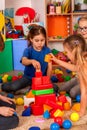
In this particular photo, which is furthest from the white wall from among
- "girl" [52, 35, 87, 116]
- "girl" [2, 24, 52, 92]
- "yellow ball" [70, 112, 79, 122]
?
"yellow ball" [70, 112, 79, 122]

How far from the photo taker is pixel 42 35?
183 cm

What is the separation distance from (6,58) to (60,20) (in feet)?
2.37

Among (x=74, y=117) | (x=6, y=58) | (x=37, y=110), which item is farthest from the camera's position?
(x=6, y=58)

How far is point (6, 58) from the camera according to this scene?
2.63 m

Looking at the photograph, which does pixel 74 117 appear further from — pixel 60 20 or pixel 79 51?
pixel 60 20

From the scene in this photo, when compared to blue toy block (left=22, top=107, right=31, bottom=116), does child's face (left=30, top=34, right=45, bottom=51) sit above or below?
above

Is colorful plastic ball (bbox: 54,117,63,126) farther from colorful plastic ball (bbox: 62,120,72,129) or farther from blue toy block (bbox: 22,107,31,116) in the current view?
blue toy block (bbox: 22,107,31,116)

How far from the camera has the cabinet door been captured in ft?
8.50

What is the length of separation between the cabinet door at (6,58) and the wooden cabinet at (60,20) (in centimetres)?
43

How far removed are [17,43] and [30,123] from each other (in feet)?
4.70

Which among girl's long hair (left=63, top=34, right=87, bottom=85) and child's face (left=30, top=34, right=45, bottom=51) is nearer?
girl's long hair (left=63, top=34, right=87, bottom=85)

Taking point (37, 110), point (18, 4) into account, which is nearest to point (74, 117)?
point (37, 110)

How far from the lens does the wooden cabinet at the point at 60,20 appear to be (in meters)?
2.80

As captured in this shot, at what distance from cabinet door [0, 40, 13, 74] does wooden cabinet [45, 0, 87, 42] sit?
17.1 inches
